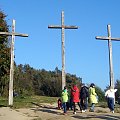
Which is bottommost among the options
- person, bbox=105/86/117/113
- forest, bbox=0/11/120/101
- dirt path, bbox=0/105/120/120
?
dirt path, bbox=0/105/120/120

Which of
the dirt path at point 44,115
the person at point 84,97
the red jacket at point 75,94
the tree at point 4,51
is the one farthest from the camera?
the tree at point 4,51

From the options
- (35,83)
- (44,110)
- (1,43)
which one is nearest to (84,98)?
(44,110)

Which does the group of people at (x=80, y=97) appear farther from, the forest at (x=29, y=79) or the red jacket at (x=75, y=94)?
the forest at (x=29, y=79)

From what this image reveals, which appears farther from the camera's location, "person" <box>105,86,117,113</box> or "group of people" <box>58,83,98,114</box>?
"person" <box>105,86,117,113</box>

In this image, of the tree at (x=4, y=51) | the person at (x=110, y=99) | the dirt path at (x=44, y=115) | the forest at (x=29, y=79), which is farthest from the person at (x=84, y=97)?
the tree at (x=4, y=51)

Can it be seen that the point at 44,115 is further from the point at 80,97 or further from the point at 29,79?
the point at 29,79

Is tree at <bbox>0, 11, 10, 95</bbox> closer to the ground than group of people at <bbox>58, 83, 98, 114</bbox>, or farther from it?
farther from it

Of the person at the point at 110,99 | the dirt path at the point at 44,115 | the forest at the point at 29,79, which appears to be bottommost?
the dirt path at the point at 44,115

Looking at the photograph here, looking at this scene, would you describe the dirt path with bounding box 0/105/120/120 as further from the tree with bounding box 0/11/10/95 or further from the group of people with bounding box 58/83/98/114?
the tree with bounding box 0/11/10/95

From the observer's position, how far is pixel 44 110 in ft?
71.7

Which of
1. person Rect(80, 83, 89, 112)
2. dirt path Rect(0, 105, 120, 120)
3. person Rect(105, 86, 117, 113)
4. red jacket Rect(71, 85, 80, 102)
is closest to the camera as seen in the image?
dirt path Rect(0, 105, 120, 120)

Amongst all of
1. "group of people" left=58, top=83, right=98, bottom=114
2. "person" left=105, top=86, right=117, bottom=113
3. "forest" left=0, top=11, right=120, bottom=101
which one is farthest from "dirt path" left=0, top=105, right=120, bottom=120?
"forest" left=0, top=11, right=120, bottom=101

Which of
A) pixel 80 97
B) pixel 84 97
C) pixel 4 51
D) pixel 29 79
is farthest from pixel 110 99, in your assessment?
pixel 29 79

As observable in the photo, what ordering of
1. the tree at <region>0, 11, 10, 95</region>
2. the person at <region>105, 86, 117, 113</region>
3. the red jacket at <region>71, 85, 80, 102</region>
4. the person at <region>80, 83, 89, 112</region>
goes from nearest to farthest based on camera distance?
the red jacket at <region>71, 85, 80, 102</region> → the person at <region>105, 86, 117, 113</region> → the person at <region>80, 83, 89, 112</region> → the tree at <region>0, 11, 10, 95</region>
